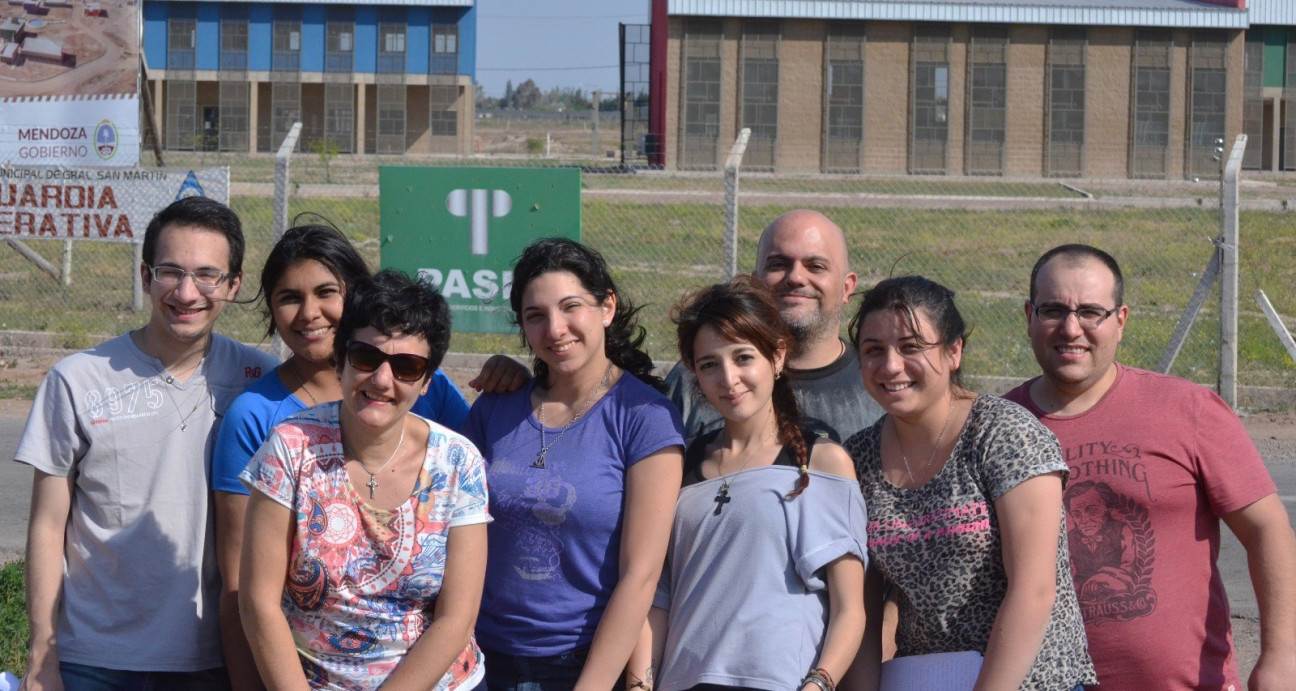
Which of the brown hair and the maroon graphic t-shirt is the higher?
the brown hair

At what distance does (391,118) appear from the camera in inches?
2215

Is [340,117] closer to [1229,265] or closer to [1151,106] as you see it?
[1151,106]

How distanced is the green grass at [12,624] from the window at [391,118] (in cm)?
5191

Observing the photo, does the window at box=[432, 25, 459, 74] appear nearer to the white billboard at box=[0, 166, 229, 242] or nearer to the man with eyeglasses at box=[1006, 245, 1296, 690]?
the white billboard at box=[0, 166, 229, 242]

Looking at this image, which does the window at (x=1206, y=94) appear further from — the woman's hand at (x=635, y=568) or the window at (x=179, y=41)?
the woman's hand at (x=635, y=568)

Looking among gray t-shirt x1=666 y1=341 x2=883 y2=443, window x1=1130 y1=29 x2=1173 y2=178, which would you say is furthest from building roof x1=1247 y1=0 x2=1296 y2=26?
gray t-shirt x1=666 y1=341 x2=883 y2=443

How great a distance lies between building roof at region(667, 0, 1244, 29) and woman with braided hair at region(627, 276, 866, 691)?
4261 centimetres

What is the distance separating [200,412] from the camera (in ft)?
10.7

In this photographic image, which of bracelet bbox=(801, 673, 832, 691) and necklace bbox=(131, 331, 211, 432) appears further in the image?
necklace bbox=(131, 331, 211, 432)

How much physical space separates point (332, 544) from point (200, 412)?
670 millimetres

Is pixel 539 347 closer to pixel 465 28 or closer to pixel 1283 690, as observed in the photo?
pixel 1283 690

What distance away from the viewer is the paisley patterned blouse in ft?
9.29

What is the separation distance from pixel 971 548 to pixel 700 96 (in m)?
43.7

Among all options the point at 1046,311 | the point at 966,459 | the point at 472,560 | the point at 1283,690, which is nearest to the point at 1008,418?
the point at 966,459
